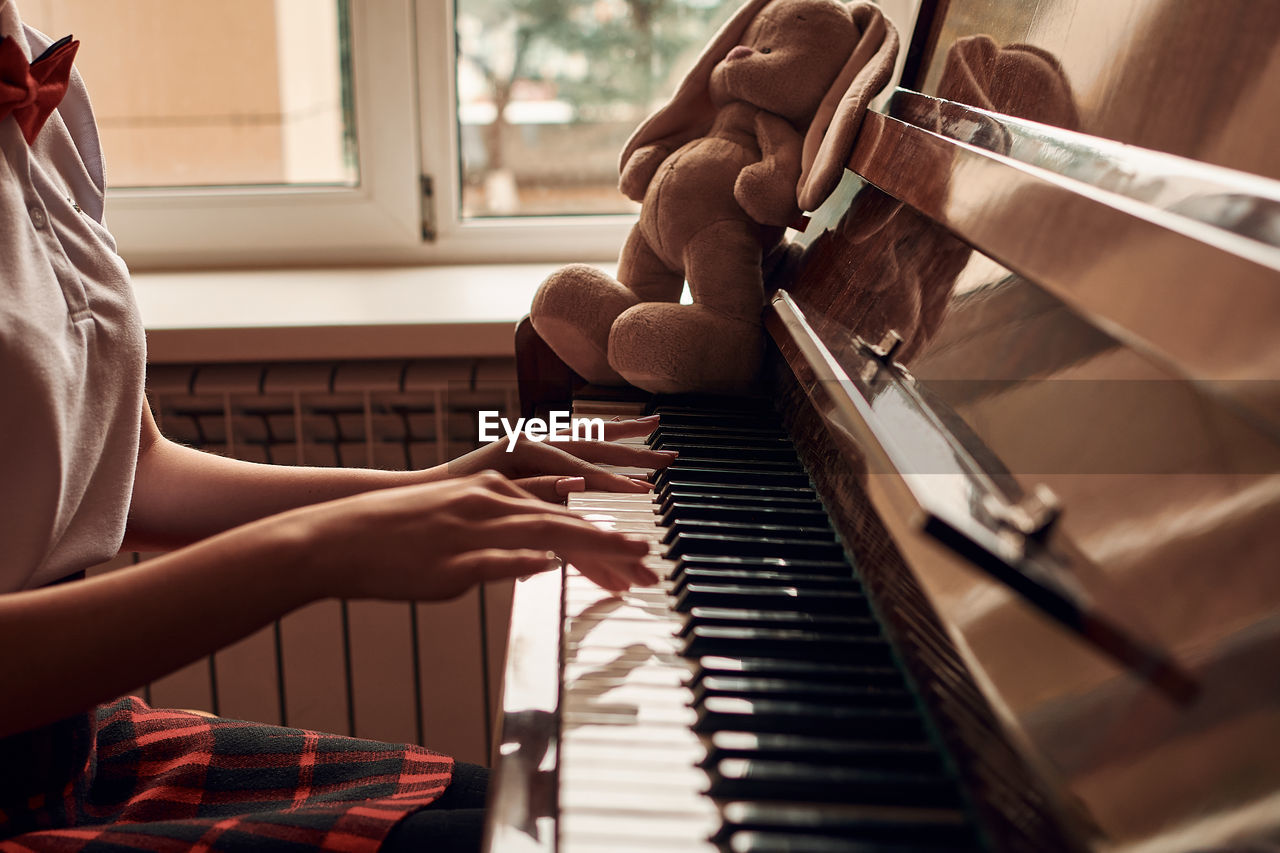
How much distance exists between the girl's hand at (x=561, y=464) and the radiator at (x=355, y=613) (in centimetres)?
62

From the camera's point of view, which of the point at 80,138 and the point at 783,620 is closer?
the point at 783,620

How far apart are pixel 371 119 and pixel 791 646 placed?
139 centimetres

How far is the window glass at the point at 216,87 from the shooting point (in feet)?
5.49

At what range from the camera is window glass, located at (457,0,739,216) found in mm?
1694

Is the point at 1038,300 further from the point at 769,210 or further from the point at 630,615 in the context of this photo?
the point at 769,210

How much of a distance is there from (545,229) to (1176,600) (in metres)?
1.47

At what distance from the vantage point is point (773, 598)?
2.00 feet

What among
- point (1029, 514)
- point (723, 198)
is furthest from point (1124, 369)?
point (723, 198)

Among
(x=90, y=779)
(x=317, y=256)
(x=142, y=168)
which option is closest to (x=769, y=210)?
(x=90, y=779)

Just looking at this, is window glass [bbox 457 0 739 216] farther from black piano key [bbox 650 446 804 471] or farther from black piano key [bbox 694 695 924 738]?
black piano key [bbox 694 695 924 738]

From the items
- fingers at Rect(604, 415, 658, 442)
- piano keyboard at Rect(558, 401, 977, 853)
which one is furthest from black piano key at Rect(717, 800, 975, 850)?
fingers at Rect(604, 415, 658, 442)

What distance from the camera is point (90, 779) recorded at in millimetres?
773

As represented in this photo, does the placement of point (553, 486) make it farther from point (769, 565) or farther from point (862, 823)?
point (862, 823)

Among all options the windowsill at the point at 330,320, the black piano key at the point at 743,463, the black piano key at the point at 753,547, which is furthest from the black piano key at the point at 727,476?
the windowsill at the point at 330,320
